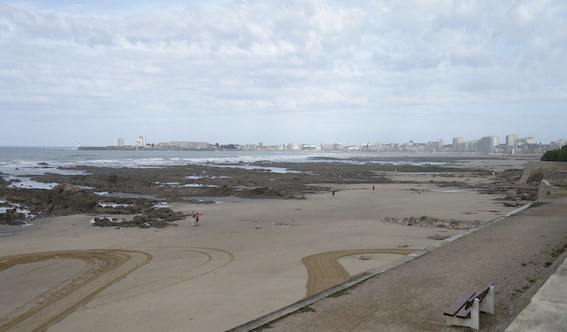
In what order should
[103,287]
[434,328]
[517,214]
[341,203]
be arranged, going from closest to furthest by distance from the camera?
[434,328]
[103,287]
[517,214]
[341,203]

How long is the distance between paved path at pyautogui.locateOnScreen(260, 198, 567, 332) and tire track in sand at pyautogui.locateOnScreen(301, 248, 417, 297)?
1.52 meters

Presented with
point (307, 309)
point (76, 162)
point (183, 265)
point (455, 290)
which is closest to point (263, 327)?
point (307, 309)

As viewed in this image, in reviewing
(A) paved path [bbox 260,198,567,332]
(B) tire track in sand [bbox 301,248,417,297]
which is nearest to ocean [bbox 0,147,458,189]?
(B) tire track in sand [bbox 301,248,417,297]

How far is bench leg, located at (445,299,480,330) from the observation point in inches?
226

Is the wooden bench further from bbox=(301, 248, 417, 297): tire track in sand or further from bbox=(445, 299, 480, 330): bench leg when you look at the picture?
bbox=(301, 248, 417, 297): tire track in sand

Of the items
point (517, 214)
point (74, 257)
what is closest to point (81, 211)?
point (74, 257)

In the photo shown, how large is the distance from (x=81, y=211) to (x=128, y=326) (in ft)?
58.3

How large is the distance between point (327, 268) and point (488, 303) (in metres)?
5.28

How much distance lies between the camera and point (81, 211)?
23.3 m

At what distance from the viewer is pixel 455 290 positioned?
7.45 m

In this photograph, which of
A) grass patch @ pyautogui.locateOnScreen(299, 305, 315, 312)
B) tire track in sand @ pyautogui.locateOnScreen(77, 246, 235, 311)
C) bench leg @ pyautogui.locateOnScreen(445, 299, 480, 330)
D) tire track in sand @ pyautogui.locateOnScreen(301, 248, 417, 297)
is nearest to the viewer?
bench leg @ pyautogui.locateOnScreen(445, 299, 480, 330)

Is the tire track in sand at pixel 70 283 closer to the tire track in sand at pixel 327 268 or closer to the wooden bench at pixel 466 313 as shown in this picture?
the tire track in sand at pixel 327 268

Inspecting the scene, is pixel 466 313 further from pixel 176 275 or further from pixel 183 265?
pixel 183 265

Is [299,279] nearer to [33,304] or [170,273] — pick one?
[170,273]
